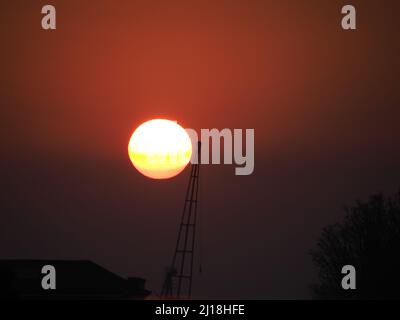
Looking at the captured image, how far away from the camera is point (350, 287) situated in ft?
273

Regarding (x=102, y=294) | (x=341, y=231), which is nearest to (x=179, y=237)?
(x=102, y=294)

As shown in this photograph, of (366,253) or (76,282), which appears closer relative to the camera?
(366,253)

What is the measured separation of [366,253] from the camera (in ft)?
288

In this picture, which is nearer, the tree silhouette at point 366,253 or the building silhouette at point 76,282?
the tree silhouette at point 366,253

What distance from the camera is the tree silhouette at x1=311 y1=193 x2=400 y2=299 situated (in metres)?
84.1

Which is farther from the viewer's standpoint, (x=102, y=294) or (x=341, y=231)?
(x=102, y=294)

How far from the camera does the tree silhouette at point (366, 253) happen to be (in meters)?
84.1

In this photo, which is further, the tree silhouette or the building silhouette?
the building silhouette
